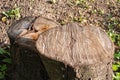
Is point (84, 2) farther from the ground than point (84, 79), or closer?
farther from the ground

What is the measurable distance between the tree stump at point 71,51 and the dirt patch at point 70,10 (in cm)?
196

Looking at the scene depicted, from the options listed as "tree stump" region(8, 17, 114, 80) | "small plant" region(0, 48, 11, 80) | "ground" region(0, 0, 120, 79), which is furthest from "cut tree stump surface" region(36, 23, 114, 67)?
"ground" region(0, 0, 120, 79)

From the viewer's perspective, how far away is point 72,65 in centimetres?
296

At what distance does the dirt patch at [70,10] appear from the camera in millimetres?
5867

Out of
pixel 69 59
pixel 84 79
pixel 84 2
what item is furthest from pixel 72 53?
pixel 84 2

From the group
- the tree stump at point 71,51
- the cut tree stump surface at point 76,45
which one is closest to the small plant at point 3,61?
the tree stump at point 71,51

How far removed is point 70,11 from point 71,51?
323 centimetres

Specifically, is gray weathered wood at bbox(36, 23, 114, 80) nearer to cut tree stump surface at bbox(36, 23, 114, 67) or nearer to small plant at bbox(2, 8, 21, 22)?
cut tree stump surface at bbox(36, 23, 114, 67)

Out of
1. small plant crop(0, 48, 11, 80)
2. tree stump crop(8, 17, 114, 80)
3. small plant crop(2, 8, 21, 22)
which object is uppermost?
small plant crop(2, 8, 21, 22)

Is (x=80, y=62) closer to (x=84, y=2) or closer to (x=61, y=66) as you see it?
(x=61, y=66)

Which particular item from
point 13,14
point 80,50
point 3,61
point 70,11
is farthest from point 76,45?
point 70,11

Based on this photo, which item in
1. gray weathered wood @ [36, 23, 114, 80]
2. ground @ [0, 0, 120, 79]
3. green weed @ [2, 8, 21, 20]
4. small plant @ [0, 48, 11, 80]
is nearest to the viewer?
gray weathered wood @ [36, 23, 114, 80]

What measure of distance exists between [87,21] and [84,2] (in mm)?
822

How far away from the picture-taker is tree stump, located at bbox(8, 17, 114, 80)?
118 inches
